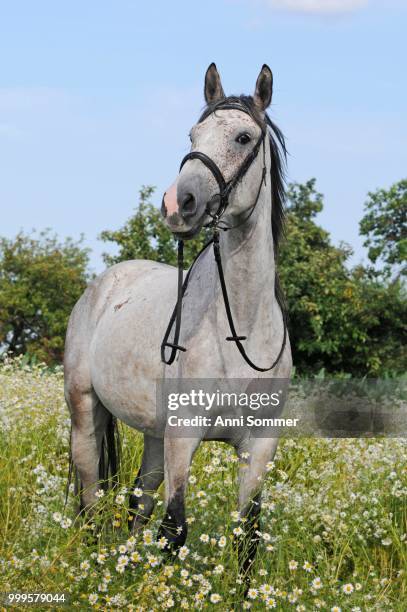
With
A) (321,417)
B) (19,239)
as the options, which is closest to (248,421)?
(321,417)

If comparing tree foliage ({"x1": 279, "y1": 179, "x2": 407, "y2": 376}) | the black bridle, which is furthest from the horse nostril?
tree foliage ({"x1": 279, "y1": 179, "x2": 407, "y2": 376})

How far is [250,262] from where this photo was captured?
14.2ft

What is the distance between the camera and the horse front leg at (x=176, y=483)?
4.28m

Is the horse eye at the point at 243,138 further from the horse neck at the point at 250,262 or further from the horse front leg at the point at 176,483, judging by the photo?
the horse front leg at the point at 176,483

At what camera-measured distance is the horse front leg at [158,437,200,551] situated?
4281 mm

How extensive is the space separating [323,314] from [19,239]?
32.5 ft

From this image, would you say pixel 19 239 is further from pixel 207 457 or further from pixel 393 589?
pixel 393 589

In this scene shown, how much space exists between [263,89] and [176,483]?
2223 mm

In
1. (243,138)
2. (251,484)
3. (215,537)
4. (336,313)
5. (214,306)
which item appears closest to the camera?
(243,138)

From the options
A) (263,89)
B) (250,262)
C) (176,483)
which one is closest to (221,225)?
(250,262)

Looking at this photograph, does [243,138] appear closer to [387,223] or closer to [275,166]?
[275,166]

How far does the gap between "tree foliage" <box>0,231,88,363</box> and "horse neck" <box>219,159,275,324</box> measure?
18.3 meters

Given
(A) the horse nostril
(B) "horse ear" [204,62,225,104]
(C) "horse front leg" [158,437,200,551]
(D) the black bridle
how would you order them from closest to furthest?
(A) the horse nostril, (D) the black bridle, (C) "horse front leg" [158,437,200,551], (B) "horse ear" [204,62,225,104]

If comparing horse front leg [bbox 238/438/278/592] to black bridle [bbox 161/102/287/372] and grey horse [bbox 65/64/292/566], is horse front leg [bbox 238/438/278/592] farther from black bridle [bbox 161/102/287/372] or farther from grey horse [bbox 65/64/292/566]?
black bridle [bbox 161/102/287/372]
